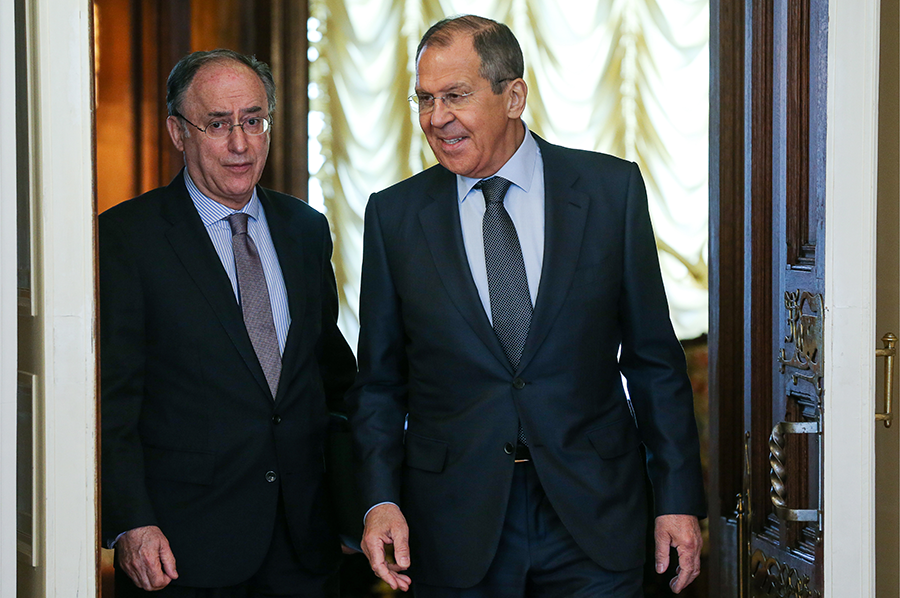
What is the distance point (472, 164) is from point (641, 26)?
105 inches

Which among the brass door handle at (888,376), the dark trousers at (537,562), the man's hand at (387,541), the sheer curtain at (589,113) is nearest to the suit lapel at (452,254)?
the dark trousers at (537,562)

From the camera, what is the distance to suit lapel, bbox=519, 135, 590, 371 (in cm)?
213

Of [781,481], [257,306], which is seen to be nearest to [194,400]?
[257,306]

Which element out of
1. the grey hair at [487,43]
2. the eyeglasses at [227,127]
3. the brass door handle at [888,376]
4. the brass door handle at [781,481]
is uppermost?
the grey hair at [487,43]

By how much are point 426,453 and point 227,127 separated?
0.97 m

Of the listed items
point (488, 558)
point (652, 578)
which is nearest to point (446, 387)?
point (488, 558)

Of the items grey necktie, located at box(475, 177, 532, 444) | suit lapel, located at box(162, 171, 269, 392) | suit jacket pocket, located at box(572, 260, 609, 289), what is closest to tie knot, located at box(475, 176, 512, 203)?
grey necktie, located at box(475, 177, 532, 444)

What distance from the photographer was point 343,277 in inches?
179

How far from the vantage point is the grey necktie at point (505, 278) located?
2.17m

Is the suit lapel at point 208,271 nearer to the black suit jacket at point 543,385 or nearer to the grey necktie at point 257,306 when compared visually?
the grey necktie at point 257,306

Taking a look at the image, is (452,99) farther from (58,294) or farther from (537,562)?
(537,562)

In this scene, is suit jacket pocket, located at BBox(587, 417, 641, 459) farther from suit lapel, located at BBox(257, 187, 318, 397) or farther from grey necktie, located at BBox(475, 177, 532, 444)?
suit lapel, located at BBox(257, 187, 318, 397)

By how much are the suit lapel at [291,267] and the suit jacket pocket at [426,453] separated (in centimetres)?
38

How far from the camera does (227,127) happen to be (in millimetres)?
2479
